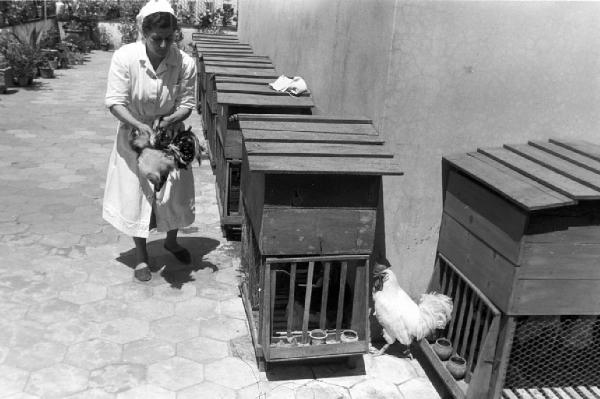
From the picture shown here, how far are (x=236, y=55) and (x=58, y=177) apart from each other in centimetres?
268

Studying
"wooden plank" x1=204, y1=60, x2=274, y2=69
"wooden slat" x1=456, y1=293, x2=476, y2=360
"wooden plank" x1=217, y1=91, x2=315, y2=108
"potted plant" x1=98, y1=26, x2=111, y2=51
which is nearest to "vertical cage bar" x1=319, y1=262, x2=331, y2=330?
"wooden slat" x1=456, y1=293, x2=476, y2=360

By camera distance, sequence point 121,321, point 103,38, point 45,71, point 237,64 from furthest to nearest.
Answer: point 103,38 < point 45,71 < point 237,64 < point 121,321

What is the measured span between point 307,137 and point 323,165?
0.46 meters

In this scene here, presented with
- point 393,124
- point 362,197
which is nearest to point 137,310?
point 362,197

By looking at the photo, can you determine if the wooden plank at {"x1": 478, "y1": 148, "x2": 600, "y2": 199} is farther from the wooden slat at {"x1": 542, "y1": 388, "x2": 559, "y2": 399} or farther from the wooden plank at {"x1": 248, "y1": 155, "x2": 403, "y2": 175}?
the wooden slat at {"x1": 542, "y1": 388, "x2": 559, "y2": 399}

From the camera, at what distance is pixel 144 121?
4180 mm

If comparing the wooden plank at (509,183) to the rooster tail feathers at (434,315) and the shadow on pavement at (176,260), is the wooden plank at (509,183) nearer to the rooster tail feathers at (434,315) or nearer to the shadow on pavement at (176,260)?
the rooster tail feathers at (434,315)

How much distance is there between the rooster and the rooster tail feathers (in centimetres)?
192

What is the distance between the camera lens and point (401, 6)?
10.9ft

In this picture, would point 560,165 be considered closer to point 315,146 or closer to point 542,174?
point 542,174

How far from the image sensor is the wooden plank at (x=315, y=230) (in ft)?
10.5

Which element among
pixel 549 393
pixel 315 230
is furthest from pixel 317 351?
pixel 549 393

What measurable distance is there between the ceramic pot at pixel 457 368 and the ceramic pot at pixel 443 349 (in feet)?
0.30

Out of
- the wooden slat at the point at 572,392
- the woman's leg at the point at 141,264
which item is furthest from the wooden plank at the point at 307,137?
the wooden slat at the point at 572,392
